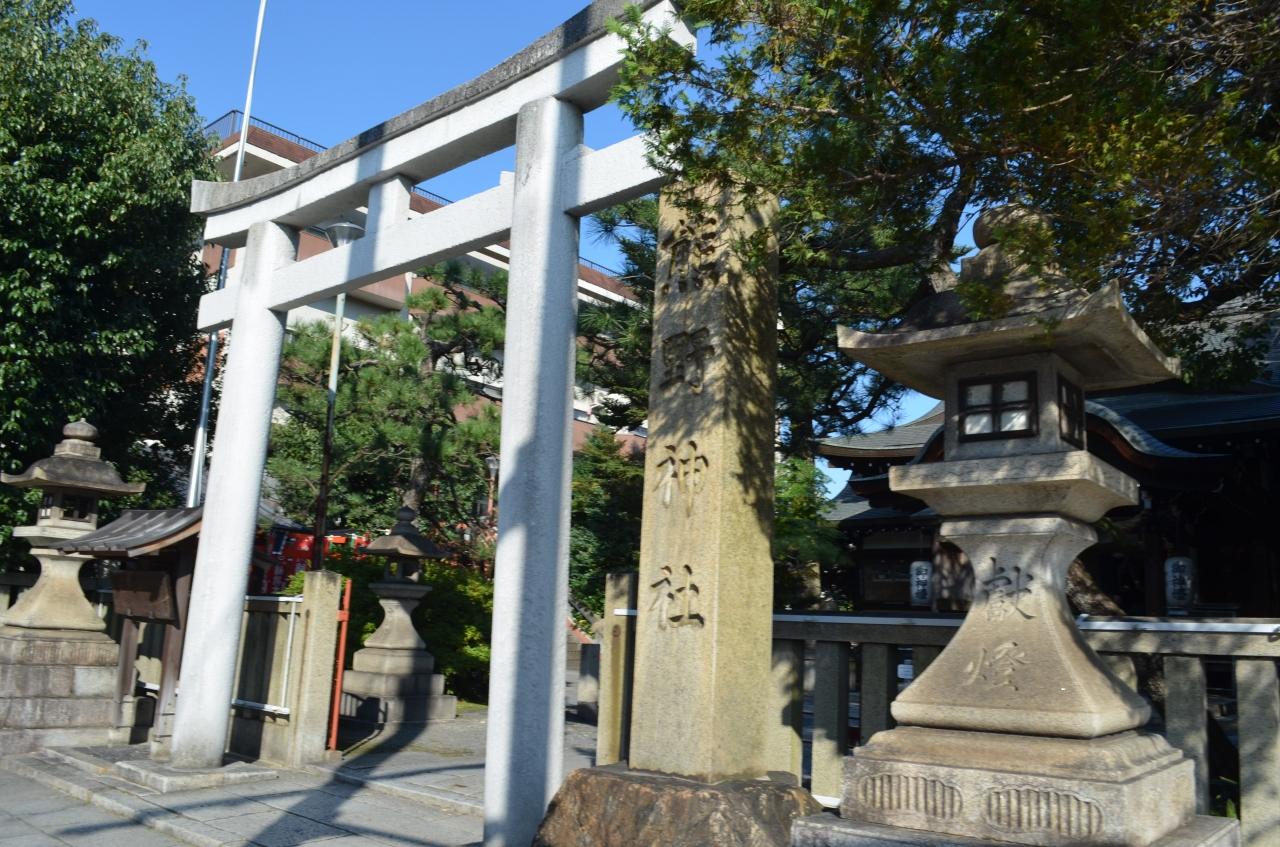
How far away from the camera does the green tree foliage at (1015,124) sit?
424cm

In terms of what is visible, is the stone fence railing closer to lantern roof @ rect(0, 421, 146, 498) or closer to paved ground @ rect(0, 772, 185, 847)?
paved ground @ rect(0, 772, 185, 847)

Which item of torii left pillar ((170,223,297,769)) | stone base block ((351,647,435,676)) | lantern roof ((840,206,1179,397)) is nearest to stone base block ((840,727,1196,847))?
lantern roof ((840,206,1179,397))

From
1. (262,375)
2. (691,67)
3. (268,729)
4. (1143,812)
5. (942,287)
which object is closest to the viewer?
(1143,812)

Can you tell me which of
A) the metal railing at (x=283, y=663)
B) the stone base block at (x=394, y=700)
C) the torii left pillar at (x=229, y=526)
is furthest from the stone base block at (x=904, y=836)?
the stone base block at (x=394, y=700)

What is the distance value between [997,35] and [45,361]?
13281 millimetres

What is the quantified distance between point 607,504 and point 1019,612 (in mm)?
14019

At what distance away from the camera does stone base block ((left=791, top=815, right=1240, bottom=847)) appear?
394cm

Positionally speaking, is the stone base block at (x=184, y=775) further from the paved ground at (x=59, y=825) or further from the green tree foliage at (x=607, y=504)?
the green tree foliage at (x=607, y=504)

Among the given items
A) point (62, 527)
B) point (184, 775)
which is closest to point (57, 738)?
point (62, 527)

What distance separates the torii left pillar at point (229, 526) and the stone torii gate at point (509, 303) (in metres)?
0.01

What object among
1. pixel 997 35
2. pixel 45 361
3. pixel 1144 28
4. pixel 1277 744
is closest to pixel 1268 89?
pixel 1144 28

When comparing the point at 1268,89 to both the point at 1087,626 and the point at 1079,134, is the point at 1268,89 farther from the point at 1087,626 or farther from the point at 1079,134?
the point at 1087,626

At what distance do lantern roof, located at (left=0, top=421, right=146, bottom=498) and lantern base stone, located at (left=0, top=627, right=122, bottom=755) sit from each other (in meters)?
1.60

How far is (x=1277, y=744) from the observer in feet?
13.7
